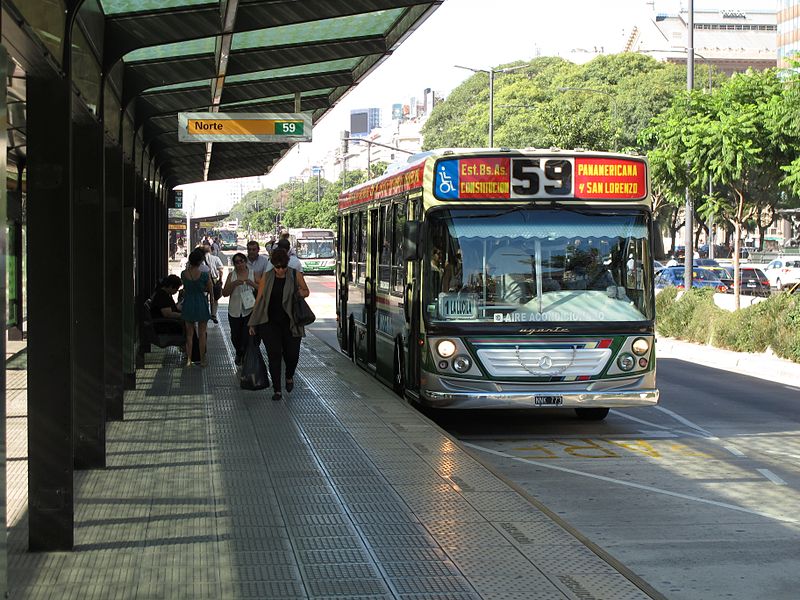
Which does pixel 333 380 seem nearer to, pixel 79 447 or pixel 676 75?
pixel 79 447

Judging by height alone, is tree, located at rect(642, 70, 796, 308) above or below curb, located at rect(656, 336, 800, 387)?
above

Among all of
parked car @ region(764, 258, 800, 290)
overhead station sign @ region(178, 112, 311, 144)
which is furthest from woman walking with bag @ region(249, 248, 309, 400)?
parked car @ region(764, 258, 800, 290)

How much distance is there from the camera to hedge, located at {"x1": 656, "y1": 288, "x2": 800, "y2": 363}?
22.1 metres

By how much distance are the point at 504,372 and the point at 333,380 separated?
156 inches

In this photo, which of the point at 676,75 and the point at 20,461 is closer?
the point at 20,461

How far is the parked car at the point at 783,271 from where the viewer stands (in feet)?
184

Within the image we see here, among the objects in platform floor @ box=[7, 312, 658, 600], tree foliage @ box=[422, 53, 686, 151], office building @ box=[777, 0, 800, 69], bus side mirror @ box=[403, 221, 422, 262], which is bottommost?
platform floor @ box=[7, 312, 658, 600]

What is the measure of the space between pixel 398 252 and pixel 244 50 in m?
3.16

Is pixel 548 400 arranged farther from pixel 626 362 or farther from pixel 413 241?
pixel 413 241

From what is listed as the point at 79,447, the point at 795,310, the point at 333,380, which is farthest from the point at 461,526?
the point at 795,310

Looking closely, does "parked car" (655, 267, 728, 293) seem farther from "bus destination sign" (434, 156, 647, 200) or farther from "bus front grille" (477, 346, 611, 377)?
"bus front grille" (477, 346, 611, 377)

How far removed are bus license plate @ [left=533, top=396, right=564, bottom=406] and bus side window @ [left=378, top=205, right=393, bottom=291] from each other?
3309mm

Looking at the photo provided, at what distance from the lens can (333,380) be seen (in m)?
16.5

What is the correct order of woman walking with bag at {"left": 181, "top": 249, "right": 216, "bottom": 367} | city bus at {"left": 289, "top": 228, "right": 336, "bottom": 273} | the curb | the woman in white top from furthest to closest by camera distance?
city bus at {"left": 289, "top": 228, "right": 336, "bottom": 273}, the curb, woman walking with bag at {"left": 181, "top": 249, "right": 216, "bottom": 367}, the woman in white top
